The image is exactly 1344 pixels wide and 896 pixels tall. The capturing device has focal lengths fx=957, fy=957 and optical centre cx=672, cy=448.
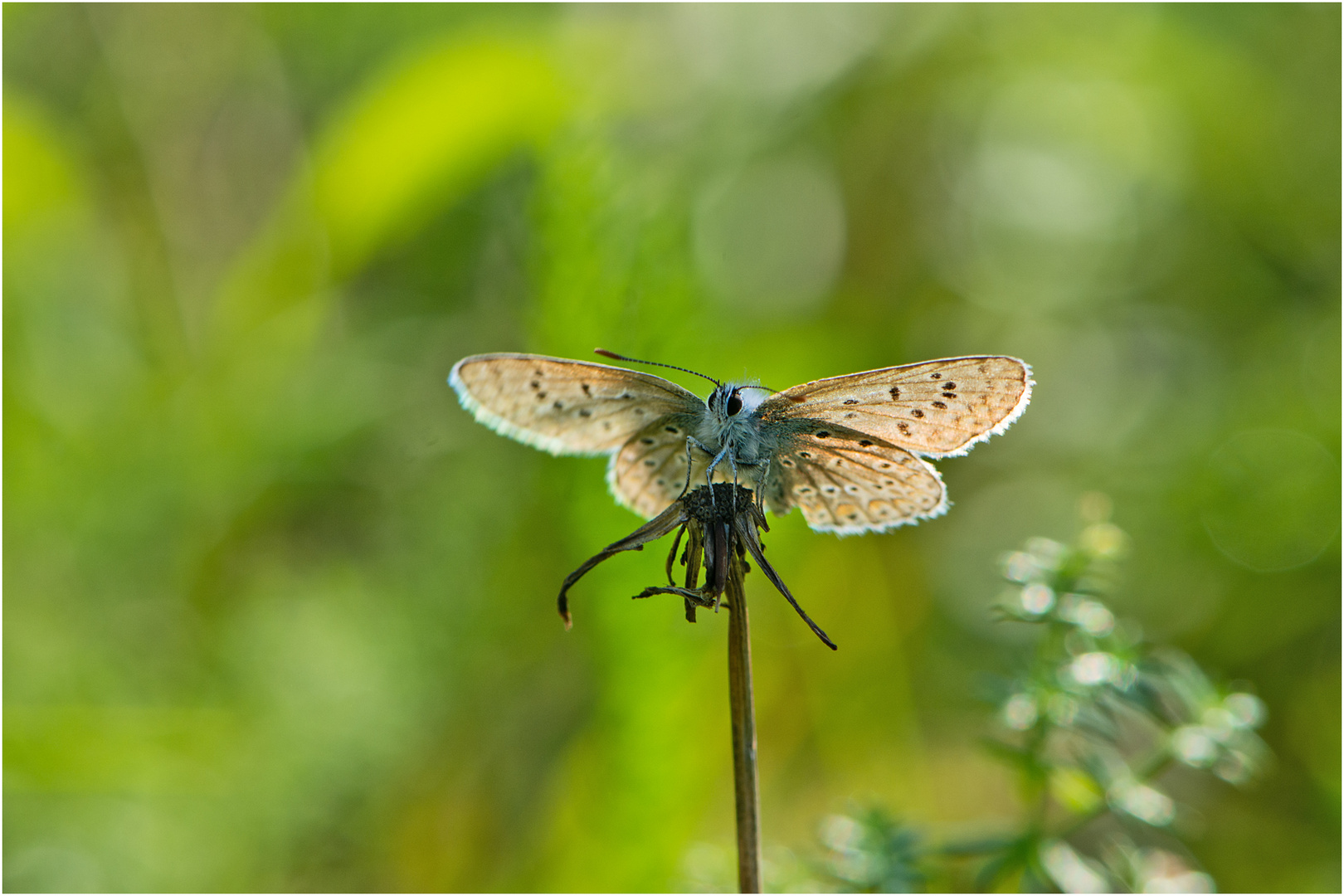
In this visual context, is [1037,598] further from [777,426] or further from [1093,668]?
[777,426]

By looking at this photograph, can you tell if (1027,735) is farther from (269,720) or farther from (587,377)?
(269,720)

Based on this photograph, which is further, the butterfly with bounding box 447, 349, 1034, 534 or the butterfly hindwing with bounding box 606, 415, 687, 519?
the butterfly hindwing with bounding box 606, 415, 687, 519

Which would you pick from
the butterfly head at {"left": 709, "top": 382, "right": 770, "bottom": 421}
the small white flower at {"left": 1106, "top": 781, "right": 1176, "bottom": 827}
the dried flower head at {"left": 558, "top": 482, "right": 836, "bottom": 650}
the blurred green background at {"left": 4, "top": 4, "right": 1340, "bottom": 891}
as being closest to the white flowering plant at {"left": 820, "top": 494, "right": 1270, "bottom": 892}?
the small white flower at {"left": 1106, "top": 781, "right": 1176, "bottom": 827}

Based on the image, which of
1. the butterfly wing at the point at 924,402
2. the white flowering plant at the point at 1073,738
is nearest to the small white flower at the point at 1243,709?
the white flowering plant at the point at 1073,738

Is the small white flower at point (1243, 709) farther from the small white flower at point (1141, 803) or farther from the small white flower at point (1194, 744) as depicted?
the small white flower at point (1141, 803)

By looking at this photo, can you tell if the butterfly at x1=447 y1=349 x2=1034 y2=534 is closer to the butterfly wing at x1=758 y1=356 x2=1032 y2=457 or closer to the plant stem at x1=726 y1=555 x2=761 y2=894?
the butterfly wing at x1=758 y1=356 x2=1032 y2=457

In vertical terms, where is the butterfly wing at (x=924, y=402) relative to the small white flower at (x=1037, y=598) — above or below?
above
